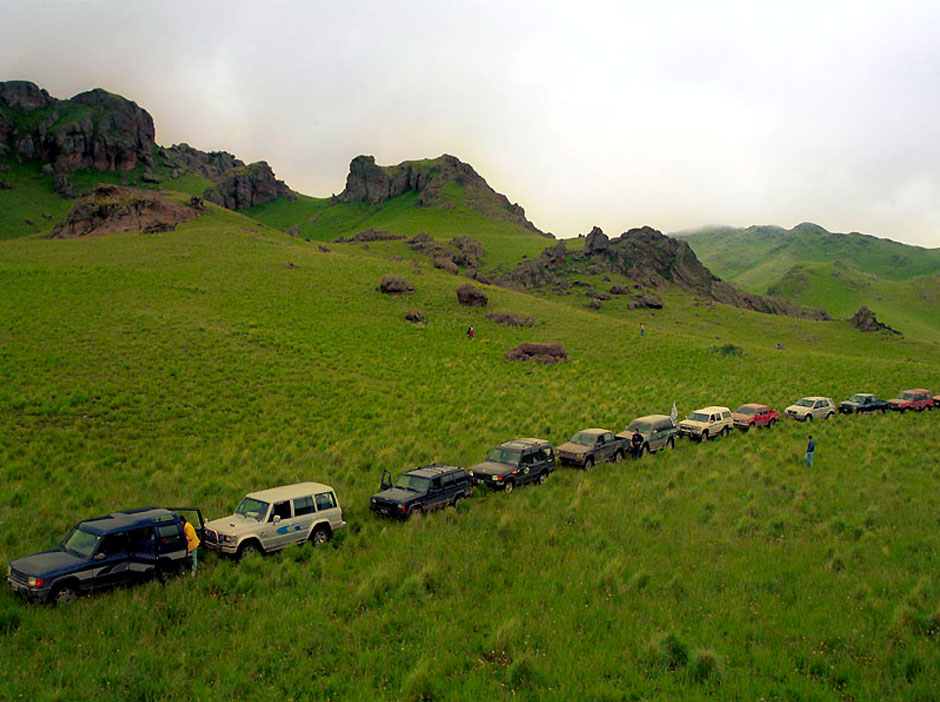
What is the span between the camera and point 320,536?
47.7 ft

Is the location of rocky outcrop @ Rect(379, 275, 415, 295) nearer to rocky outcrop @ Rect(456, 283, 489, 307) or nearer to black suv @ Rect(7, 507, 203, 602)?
rocky outcrop @ Rect(456, 283, 489, 307)

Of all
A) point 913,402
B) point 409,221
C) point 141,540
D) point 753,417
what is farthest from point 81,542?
point 409,221

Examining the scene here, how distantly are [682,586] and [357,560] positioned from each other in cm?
773

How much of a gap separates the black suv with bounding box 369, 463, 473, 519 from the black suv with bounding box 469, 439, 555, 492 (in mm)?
1078

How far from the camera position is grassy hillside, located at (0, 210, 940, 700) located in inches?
343

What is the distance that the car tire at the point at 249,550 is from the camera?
1295 centimetres

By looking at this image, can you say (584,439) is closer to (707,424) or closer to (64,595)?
(707,424)

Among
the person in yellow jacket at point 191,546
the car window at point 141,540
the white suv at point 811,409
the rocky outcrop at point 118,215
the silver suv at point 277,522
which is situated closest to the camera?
the car window at point 141,540

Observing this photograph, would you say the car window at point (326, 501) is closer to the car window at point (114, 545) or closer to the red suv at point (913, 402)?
the car window at point (114, 545)

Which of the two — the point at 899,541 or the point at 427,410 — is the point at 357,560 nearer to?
the point at 899,541

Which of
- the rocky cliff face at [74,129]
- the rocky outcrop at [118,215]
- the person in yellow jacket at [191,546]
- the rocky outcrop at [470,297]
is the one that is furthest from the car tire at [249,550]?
the rocky cliff face at [74,129]

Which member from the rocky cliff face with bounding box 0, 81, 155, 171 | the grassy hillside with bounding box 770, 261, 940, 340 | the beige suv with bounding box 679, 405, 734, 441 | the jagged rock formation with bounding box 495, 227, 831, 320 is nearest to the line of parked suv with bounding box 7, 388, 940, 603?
the beige suv with bounding box 679, 405, 734, 441

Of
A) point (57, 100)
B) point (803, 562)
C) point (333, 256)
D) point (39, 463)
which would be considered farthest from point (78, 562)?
point (57, 100)

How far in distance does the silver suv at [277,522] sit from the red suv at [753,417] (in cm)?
2368
